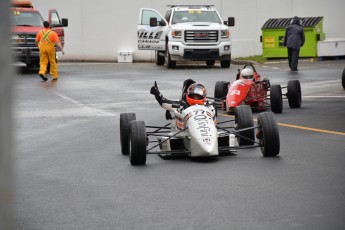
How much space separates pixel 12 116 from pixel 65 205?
242 inches

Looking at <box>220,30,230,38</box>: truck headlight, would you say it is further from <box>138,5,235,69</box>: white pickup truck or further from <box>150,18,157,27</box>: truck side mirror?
<box>150,18,157,27</box>: truck side mirror

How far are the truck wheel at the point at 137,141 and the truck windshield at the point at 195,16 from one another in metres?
24.6

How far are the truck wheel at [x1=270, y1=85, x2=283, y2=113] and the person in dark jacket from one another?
14.6 m

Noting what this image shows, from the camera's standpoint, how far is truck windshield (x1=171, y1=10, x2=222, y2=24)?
33906 mm

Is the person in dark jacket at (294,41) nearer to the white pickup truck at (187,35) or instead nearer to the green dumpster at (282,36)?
the white pickup truck at (187,35)

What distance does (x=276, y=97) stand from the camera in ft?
52.2

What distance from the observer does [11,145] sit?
958 millimetres

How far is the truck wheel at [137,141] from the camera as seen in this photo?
934 centimetres

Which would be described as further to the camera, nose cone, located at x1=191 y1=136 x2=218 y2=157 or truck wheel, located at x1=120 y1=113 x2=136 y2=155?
truck wheel, located at x1=120 y1=113 x2=136 y2=155

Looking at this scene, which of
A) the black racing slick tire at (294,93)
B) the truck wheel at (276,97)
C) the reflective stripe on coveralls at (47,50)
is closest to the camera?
the truck wheel at (276,97)

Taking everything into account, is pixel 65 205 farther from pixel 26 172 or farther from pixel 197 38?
pixel 197 38

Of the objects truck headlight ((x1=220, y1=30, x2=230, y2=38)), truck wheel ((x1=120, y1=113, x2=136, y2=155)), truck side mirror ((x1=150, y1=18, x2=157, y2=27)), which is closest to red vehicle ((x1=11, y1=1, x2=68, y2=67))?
truck side mirror ((x1=150, y1=18, x2=157, y2=27))

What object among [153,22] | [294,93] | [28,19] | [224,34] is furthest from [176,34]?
[294,93]

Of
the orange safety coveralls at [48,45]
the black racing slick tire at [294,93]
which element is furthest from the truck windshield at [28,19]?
the black racing slick tire at [294,93]
